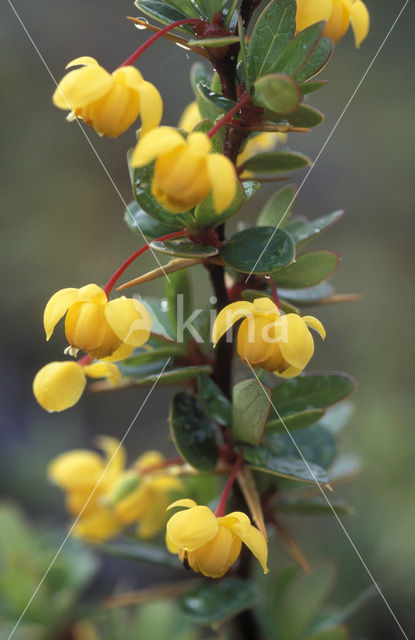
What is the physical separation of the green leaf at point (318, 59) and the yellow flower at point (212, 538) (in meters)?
0.43

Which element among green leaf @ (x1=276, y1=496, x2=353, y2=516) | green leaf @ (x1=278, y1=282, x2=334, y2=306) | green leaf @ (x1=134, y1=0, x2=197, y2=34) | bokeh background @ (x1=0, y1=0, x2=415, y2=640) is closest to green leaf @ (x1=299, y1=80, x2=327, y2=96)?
green leaf @ (x1=134, y1=0, x2=197, y2=34)

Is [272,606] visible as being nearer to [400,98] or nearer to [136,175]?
[136,175]

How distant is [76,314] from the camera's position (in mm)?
591

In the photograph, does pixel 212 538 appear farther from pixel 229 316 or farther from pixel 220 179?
pixel 220 179

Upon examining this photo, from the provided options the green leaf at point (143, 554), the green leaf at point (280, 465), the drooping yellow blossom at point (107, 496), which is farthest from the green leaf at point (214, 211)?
the green leaf at point (143, 554)

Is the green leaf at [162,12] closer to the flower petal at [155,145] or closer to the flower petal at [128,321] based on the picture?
the flower petal at [155,145]

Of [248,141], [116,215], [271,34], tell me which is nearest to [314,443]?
[248,141]

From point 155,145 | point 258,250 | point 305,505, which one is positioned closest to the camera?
point 155,145

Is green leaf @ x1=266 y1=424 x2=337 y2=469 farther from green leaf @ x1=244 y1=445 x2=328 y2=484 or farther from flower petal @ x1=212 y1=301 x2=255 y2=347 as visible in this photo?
flower petal @ x1=212 y1=301 x2=255 y2=347

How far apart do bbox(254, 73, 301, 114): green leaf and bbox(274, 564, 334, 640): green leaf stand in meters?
0.71

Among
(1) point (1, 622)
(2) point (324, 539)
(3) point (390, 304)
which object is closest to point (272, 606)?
(1) point (1, 622)

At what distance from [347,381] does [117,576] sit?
4.91 feet

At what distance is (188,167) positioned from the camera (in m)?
0.50

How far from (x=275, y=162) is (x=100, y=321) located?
255mm
